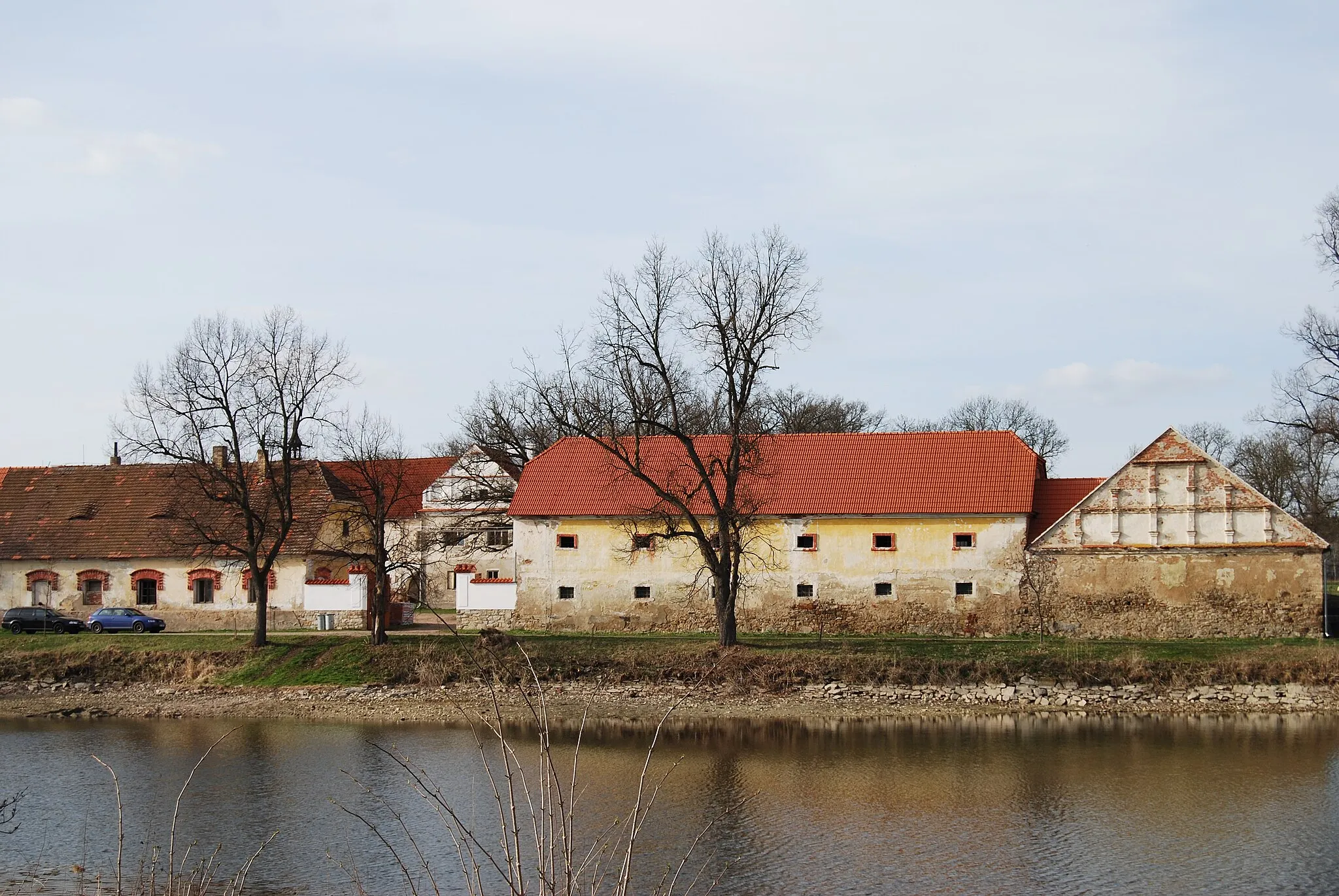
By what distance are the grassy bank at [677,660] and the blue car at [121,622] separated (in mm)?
2054

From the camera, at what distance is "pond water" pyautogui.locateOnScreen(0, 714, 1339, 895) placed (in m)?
15.9

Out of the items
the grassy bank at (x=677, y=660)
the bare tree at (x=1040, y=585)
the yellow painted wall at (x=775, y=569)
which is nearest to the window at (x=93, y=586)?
the grassy bank at (x=677, y=660)

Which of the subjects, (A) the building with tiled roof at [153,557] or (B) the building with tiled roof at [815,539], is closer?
(B) the building with tiled roof at [815,539]

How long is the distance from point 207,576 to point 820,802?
26288 millimetres

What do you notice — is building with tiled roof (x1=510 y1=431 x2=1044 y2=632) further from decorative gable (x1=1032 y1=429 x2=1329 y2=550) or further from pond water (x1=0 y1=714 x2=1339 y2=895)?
pond water (x1=0 y1=714 x2=1339 y2=895)

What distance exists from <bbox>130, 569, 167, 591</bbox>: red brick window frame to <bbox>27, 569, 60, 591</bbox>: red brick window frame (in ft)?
8.17

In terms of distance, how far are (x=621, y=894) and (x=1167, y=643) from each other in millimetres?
28293

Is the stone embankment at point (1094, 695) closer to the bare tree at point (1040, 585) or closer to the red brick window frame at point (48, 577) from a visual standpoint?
the bare tree at point (1040, 585)

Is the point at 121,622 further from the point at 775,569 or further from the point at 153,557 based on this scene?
the point at 775,569

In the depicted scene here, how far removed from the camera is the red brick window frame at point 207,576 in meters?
39.8

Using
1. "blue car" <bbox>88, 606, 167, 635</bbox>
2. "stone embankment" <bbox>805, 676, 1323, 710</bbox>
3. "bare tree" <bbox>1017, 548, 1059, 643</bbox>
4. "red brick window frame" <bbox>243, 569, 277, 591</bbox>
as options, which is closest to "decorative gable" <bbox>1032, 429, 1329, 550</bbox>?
"bare tree" <bbox>1017, 548, 1059, 643</bbox>

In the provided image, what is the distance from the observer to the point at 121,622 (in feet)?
126

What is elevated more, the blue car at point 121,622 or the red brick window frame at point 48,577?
the red brick window frame at point 48,577

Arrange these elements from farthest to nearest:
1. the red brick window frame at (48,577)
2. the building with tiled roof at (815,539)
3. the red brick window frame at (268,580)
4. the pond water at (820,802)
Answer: the red brick window frame at (48,577)
the red brick window frame at (268,580)
the building with tiled roof at (815,539)
the pond water at (820,802)
